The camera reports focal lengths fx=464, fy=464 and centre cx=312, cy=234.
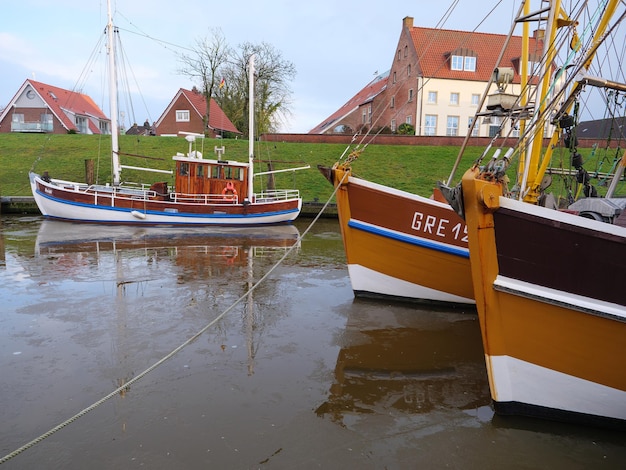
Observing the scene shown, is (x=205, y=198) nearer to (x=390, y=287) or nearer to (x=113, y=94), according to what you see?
(x=113, y=94)

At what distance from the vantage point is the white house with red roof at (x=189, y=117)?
40.4 meters

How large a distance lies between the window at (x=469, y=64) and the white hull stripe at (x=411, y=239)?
1302 inches

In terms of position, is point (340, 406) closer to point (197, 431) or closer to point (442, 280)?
point (197, 431)

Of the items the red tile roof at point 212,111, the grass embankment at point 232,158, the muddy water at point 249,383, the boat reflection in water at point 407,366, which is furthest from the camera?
the red tile roof at point 212,111

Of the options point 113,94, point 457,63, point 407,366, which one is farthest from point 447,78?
point 407,366

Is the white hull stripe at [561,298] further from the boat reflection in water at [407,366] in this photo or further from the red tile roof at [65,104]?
the red tile roof at [65,104]

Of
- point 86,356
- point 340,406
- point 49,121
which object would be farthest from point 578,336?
point 49,121

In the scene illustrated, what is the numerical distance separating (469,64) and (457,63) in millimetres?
920

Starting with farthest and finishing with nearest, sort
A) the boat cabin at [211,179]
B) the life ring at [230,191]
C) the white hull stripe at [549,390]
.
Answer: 1. the life ring at [230,191]
2. the boat cabin at [211,179]
3. the white hull stripe at [549,390]

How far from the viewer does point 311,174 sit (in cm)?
2409

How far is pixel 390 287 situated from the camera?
25.7 feet

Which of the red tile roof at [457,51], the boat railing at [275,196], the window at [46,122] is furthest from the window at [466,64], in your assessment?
the window at [46,122]

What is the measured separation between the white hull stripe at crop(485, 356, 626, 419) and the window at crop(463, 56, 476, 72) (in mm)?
36096

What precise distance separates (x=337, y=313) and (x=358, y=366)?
6.39 feet
